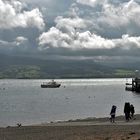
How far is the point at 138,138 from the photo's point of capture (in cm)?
2373

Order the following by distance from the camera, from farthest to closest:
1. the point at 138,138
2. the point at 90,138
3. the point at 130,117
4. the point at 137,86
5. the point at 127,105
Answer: the point at 137,86 → the point at 130,117 → the point at 127,105 → the point at 90,138 → the point at 138,138

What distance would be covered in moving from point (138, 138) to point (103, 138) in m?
2.20

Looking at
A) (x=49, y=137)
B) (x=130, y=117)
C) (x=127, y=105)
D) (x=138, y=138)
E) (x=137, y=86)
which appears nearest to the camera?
(x=138, y=138)

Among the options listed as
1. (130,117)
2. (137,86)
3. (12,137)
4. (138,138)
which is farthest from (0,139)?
(137,86)

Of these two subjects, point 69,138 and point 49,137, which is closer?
point 69,138

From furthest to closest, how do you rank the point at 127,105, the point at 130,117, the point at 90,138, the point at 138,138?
the point at 130,117, the point at 127,105, the point at 90,138, the point at 138,138

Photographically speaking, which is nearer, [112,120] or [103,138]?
[103,138]

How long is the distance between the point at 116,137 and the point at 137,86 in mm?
128595

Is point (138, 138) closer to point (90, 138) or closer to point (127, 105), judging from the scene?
point (90, 138)

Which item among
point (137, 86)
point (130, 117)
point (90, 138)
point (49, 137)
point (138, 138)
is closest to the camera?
point (138, 138)

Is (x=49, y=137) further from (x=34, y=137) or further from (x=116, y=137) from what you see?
(x=116, y=137)

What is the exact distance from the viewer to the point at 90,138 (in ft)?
84.7

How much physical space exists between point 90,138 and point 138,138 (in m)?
3.20

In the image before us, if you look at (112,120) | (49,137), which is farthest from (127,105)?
(49,137)
